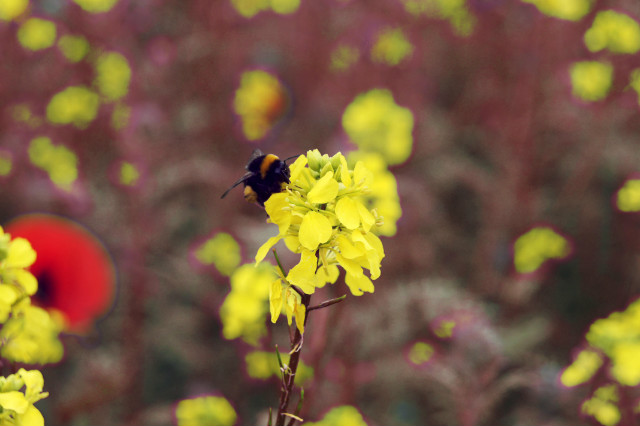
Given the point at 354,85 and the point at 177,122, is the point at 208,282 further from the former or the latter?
the point at 354,85

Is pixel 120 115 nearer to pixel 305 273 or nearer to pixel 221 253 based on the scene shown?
pixel 221 253

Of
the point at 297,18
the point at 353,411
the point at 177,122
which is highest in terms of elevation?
the point at 297,18

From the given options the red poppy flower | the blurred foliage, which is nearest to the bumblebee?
the blurred foliage

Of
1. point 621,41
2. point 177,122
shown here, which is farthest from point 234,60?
point 621,41

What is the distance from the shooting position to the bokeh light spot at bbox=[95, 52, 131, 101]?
2.67 metres

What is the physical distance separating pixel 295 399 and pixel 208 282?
90 cm

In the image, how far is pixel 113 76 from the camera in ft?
8.88

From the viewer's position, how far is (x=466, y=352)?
5.07ft

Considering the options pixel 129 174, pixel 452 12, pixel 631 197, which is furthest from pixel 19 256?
pixel 452 12

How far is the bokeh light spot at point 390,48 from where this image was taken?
2.99m

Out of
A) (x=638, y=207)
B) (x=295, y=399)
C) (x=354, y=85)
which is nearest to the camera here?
(x=295, y=399)

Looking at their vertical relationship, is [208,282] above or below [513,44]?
below

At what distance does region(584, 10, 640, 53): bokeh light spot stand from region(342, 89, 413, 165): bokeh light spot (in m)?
1.08

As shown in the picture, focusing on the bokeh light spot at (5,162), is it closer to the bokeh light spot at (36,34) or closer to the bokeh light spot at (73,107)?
the bokeh light spot at (73,107)
